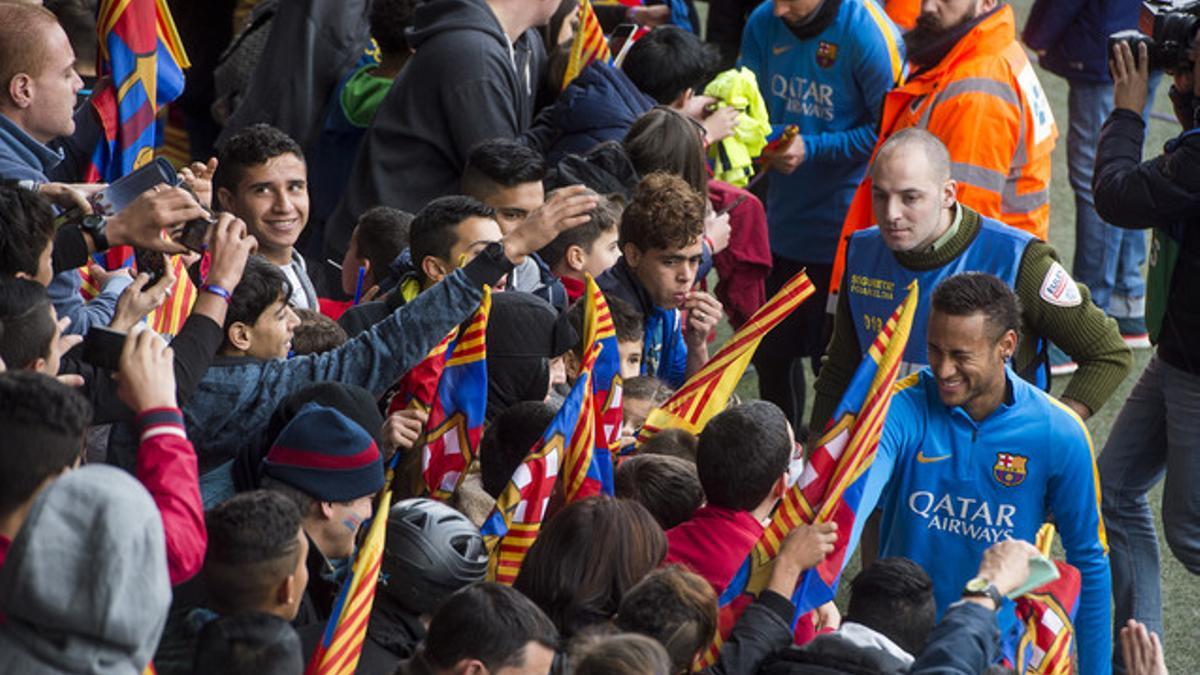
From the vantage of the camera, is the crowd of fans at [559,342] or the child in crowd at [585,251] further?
the child in crowd at [585,251]

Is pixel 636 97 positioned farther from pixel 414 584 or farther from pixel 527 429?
pixel 414 584

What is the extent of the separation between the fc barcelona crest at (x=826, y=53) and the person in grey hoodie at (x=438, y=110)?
169 cm

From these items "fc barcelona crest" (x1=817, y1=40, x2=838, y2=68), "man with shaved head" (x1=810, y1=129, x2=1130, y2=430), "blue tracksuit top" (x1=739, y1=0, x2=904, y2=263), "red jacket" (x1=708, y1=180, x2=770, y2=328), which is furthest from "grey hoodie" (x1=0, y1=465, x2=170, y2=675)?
"fc barcelona crest" (x1=817, y1=40, x2=838, y2=68)

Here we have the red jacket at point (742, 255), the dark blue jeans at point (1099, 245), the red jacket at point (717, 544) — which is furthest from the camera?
the dark blue jeans at point (1099, 245)

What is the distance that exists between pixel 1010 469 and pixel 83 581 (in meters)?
2.93

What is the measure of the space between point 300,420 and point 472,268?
0.83 m

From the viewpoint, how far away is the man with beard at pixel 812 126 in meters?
7.80

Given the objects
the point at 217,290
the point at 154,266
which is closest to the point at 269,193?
the point at 154,266

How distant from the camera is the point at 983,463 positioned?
4938mm

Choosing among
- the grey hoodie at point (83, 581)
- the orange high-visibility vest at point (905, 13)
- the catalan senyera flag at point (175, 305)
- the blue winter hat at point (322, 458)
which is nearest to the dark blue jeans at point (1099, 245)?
the orange high-visibility vest at point (905, 13)

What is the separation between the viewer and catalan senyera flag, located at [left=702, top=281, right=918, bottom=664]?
14.1 ft

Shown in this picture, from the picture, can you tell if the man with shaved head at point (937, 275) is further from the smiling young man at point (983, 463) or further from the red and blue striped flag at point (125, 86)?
the red and blue striped flag at point (125, 86)

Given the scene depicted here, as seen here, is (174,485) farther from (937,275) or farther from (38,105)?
(937,275)

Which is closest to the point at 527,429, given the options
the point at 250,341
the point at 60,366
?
the point at 250,341
